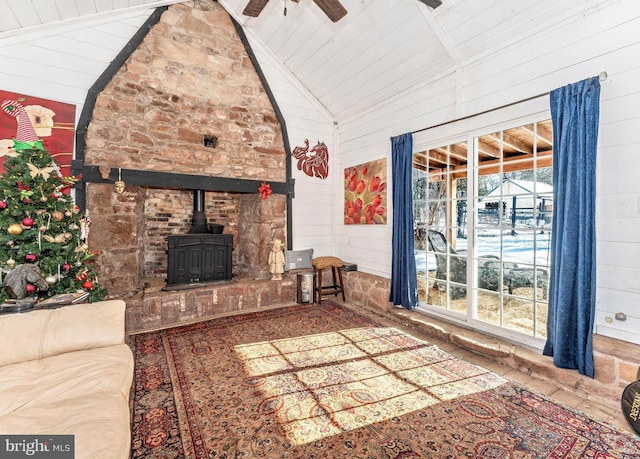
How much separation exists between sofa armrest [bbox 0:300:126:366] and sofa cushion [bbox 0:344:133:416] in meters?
0.08

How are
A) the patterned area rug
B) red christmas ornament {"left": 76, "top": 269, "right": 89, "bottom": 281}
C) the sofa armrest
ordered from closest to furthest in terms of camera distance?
the patterned area rug
the sofa armrest
red christmas ornament {"left": 76, "top": 269, "right": 89, "bottom": 281}

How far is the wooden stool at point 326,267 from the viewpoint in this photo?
4.80 metres

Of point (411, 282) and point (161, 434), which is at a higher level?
point (411, 282)

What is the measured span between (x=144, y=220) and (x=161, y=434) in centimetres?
367

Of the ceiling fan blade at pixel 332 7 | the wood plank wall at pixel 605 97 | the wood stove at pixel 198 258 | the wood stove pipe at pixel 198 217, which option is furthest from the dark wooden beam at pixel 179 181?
the wood plank wall at pixel 605 97

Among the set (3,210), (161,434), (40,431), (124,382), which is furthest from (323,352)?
(3,210)

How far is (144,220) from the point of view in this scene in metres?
4.77

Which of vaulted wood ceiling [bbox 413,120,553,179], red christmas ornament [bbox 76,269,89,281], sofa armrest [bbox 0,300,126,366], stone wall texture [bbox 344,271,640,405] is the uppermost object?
vaulted wood ceiling [bbox 413,120,553,179]

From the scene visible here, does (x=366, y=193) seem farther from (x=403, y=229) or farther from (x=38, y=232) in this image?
(x=38, y=232)

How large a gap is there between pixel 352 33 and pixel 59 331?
4.31m

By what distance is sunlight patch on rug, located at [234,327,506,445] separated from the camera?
207 centimetres

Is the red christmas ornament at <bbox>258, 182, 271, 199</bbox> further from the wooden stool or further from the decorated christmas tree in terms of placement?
the decorated christmas tree

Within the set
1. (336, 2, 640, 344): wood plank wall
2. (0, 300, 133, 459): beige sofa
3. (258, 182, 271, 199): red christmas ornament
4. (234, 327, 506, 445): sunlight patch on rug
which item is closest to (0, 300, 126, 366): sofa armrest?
(0, 300, 133, 459): beige sofa

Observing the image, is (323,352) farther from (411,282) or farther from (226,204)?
(226,204)
